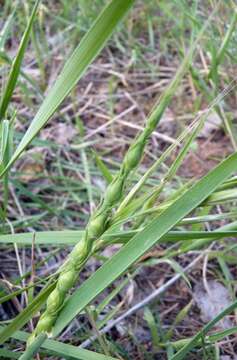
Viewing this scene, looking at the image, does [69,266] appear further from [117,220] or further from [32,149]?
[32,149]

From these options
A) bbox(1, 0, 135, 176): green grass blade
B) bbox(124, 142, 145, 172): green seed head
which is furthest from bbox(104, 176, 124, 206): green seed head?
bbox(1, 0, 135, 176): green grass blade

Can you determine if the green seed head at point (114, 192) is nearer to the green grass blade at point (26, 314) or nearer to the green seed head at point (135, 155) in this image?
the green seed head at point (135, 155)

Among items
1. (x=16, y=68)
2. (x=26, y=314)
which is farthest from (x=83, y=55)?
(x=26, y=314)

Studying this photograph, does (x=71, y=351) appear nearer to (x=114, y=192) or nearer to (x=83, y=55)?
(x=114, y=192)

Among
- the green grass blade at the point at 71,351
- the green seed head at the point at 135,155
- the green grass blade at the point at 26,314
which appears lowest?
the green grass blade at the point at 71,351

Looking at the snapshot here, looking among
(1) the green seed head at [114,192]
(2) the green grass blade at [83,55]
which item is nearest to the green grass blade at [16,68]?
(2) the green grass blade at [83,55]

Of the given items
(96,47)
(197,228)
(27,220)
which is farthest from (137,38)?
(96,47)
